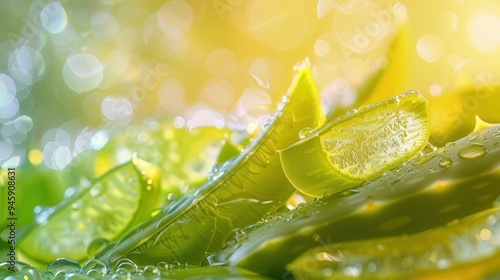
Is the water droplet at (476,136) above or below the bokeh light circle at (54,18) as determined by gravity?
below

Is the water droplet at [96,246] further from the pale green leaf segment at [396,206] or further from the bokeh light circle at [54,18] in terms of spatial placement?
the bokeh light circle at [54,18]

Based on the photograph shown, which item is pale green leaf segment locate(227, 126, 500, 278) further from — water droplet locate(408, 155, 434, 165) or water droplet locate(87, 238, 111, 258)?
water droplet locate(87, 238, 111, 258)

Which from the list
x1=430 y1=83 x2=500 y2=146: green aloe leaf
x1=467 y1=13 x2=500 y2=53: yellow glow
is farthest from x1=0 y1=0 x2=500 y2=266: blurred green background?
x1=430 y1=83 x2=500 y2=146: green aloe leaf

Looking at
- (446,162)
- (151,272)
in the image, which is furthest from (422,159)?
(151,272)

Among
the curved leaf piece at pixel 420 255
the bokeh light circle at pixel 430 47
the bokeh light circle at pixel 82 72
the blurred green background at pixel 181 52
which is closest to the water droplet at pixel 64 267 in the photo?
the curved leaf piece at pixel 420 255

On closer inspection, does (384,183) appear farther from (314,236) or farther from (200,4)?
(200,4)

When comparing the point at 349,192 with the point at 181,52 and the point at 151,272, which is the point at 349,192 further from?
the point at 181,52

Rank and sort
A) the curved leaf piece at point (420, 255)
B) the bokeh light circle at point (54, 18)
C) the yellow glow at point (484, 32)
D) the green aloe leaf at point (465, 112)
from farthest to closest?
the bokeh light circle at point (54, 18) < the yellow glow at point (484, 32) < the green aloe leaf at point (465, 112) < the curved leaf piece at point (420, 255)

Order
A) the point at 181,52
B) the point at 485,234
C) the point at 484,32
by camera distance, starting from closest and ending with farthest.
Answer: the point at 485,234, the point at 484,32, the point at 181,52
